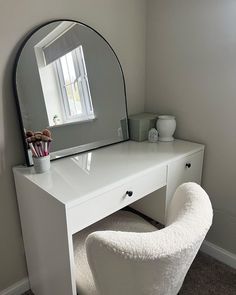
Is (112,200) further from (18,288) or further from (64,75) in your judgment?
(18,288)

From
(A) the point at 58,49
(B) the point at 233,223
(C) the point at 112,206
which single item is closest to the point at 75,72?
(A) the point at 58,49

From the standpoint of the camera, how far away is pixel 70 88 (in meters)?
1.43

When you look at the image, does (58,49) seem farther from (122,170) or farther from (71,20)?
(122,170)

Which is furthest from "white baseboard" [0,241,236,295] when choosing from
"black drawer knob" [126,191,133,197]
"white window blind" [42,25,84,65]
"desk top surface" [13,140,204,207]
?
"white window blind" [42,25,84,65]

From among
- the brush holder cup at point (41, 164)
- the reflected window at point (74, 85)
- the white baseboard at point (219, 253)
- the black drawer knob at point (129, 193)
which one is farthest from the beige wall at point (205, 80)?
the brush holder cup at point (41, 164)

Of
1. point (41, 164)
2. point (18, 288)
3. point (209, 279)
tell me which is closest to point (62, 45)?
point (41, 164)

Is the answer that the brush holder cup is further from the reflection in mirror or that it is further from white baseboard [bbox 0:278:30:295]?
white baseboard [bbox 0:278:30:295]

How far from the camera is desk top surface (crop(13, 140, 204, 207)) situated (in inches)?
41.2

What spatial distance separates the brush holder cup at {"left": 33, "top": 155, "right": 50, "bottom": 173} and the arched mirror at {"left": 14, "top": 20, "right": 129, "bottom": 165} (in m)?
0.10

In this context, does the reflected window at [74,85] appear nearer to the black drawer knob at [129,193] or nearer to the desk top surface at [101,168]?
the desk top surface at [101,168]

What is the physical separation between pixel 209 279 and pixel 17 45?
5.48ft

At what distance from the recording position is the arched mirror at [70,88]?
1263 millimetres

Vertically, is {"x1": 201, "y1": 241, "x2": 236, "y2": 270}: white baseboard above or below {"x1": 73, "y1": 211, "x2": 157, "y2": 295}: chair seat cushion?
below

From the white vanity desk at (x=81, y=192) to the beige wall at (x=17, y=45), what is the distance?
0.07 metres
